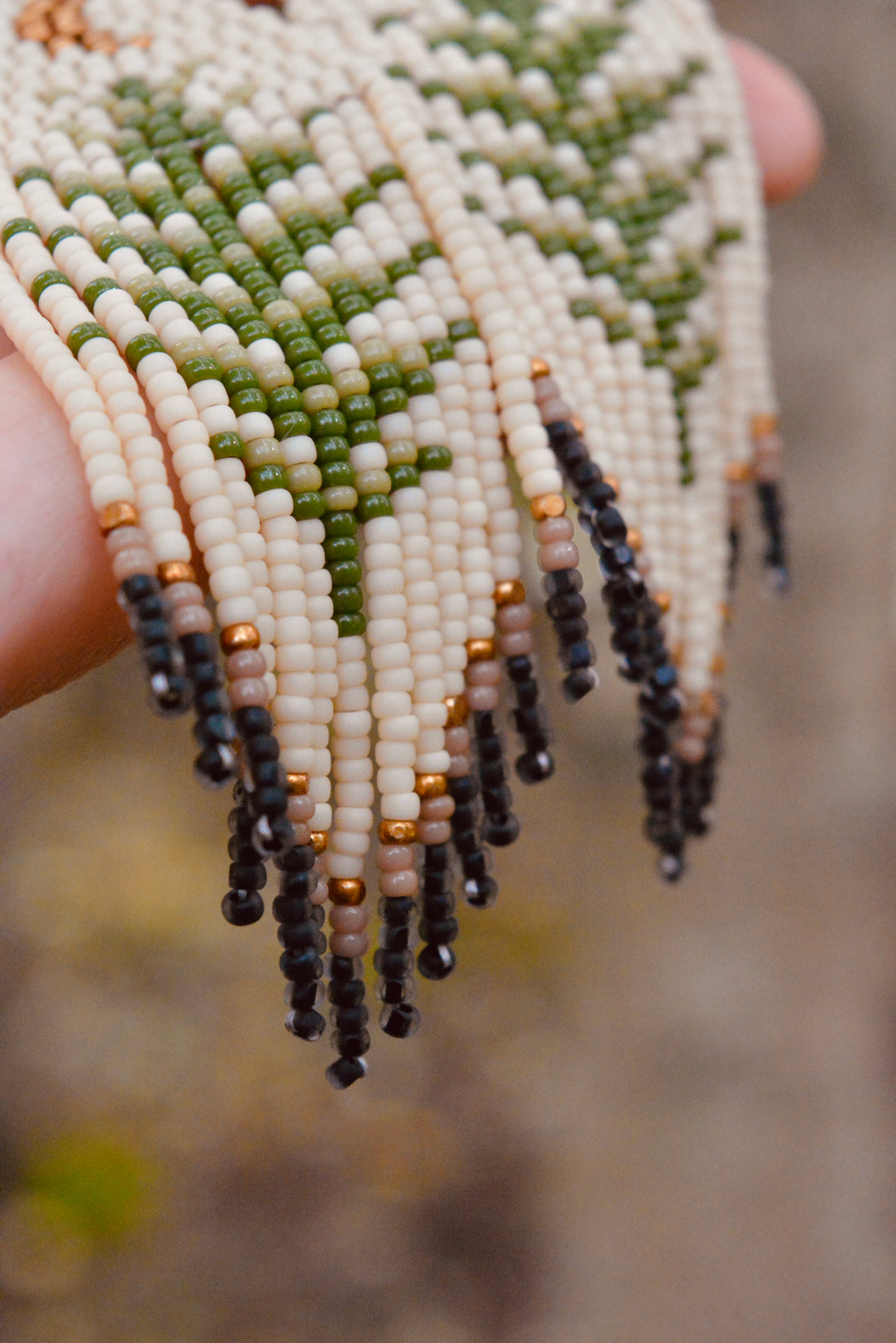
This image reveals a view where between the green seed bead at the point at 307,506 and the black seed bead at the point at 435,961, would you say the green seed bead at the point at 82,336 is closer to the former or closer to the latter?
the green seed bead at the point at 307,506

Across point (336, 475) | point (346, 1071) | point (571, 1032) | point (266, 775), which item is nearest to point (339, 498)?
point (336, 475)

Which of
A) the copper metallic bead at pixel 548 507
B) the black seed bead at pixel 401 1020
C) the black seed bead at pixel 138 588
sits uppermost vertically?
the copper metallic bead at pixel 548 507

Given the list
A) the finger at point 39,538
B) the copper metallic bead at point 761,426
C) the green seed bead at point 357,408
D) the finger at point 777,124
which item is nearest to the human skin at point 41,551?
the finger at point 39,538

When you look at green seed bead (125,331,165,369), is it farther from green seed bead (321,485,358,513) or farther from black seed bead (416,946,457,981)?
black seed bead (416,946,457,981)

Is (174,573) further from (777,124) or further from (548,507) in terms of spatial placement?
(777,124)

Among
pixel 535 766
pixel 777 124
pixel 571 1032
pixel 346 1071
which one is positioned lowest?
pixel 571 1032

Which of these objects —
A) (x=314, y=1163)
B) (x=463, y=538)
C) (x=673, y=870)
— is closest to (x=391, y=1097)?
(x=314, y=1163)
